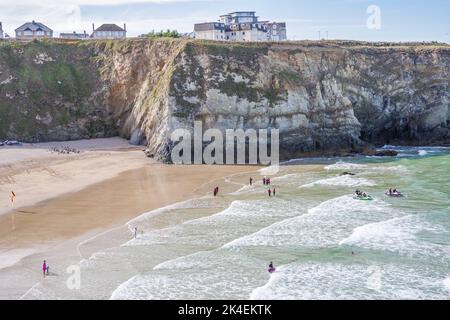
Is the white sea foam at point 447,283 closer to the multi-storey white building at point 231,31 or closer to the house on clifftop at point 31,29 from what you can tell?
the multi-storey white building at point 231,31

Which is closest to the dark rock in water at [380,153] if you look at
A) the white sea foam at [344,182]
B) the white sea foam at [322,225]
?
the white sea foam at [344,182]

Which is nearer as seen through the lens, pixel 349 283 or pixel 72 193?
pixel 349 283

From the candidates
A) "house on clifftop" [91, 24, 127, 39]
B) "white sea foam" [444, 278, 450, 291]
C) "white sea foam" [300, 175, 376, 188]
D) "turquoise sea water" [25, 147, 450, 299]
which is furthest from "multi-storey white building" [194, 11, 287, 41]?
"white sea foam" [444, 278, 450, 291]

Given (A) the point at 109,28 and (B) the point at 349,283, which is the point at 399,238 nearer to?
(B) the point at 349,283

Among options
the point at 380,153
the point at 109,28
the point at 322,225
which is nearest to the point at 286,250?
the point at 322,225

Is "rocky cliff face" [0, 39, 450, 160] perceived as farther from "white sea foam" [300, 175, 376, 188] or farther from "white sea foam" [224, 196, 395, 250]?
"white sea foam" [224, 196, 395, 250]

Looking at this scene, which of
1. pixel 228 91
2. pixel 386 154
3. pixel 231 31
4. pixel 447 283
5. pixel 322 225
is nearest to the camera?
Result: pixel 447 283
